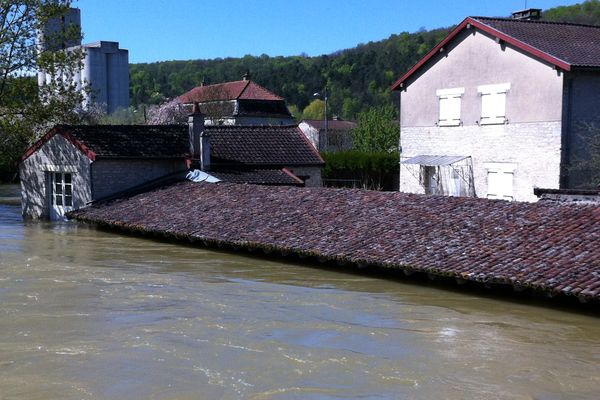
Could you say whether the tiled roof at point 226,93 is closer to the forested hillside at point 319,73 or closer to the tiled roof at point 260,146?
the tiled roof at point 260,146

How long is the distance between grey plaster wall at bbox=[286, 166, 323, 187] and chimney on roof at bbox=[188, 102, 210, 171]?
3.16 m

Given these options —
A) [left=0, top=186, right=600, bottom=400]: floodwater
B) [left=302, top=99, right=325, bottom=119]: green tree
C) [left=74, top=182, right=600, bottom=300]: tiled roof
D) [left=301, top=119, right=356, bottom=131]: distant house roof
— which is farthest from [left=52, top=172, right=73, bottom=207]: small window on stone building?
[left=302, top=99, right=325, bottom=119]: green tree

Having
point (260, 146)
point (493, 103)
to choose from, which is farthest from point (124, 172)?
point (493, 103)

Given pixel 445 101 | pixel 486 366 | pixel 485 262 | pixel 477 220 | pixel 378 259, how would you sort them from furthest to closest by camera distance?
pixel 445 101, pixel 477 220, pixel 378 259, pixel 485 262, pixel 486 366

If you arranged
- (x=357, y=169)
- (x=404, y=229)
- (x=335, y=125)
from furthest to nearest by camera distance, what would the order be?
(x=335, y=125), (x=357, y=169), (x=404, y=229)

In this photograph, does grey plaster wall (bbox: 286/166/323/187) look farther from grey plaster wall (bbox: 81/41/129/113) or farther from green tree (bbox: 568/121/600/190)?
grey plaster wall (bbox: 81/41/129/113)

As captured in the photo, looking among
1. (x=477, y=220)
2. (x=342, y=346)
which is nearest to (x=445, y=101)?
(x=477, y=220)

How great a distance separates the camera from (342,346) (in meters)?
9.48

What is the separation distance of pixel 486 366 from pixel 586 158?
15.6 m

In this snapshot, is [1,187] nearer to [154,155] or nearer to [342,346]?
[154,155]

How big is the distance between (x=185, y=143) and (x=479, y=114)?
9.91m

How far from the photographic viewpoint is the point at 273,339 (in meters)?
9.81

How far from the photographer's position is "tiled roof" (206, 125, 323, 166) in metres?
24.8

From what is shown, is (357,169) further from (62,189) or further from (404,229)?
(404,229)
